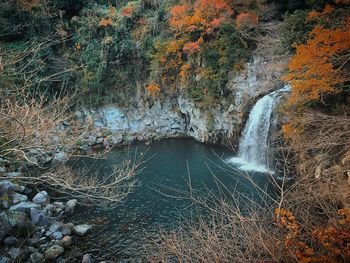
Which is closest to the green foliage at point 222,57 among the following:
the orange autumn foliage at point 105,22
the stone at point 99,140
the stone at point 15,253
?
the orange autumn foliage at point 105,22

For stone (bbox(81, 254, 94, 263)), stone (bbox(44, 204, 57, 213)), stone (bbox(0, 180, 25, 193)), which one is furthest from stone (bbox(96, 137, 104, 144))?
stone (bbox(81, 254, 94, 263))

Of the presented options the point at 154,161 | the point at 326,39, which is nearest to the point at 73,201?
the point at 154,161

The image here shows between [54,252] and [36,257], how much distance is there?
468mm

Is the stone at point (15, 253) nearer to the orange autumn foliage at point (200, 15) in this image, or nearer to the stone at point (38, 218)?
the stone at point (38, 218)

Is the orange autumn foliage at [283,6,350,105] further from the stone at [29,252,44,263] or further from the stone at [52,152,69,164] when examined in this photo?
the stone at [52,152,69,164]

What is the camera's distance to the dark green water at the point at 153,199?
856 cm

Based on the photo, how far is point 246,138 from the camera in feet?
47.9

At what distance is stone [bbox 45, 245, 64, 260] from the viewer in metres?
7.86

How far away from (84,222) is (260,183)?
7.18m

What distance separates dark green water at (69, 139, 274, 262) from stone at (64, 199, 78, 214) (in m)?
0.31

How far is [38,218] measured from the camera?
914 cm

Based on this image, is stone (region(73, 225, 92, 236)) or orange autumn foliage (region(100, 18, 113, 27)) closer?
stone (region(73, 225, 92, 236))

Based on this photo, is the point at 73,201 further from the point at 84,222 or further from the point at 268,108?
the point at 268,108

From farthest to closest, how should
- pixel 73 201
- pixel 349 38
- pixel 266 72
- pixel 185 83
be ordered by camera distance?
pixel 185 83, pixel 266 72, pixel 73 201, pixel 349 38
